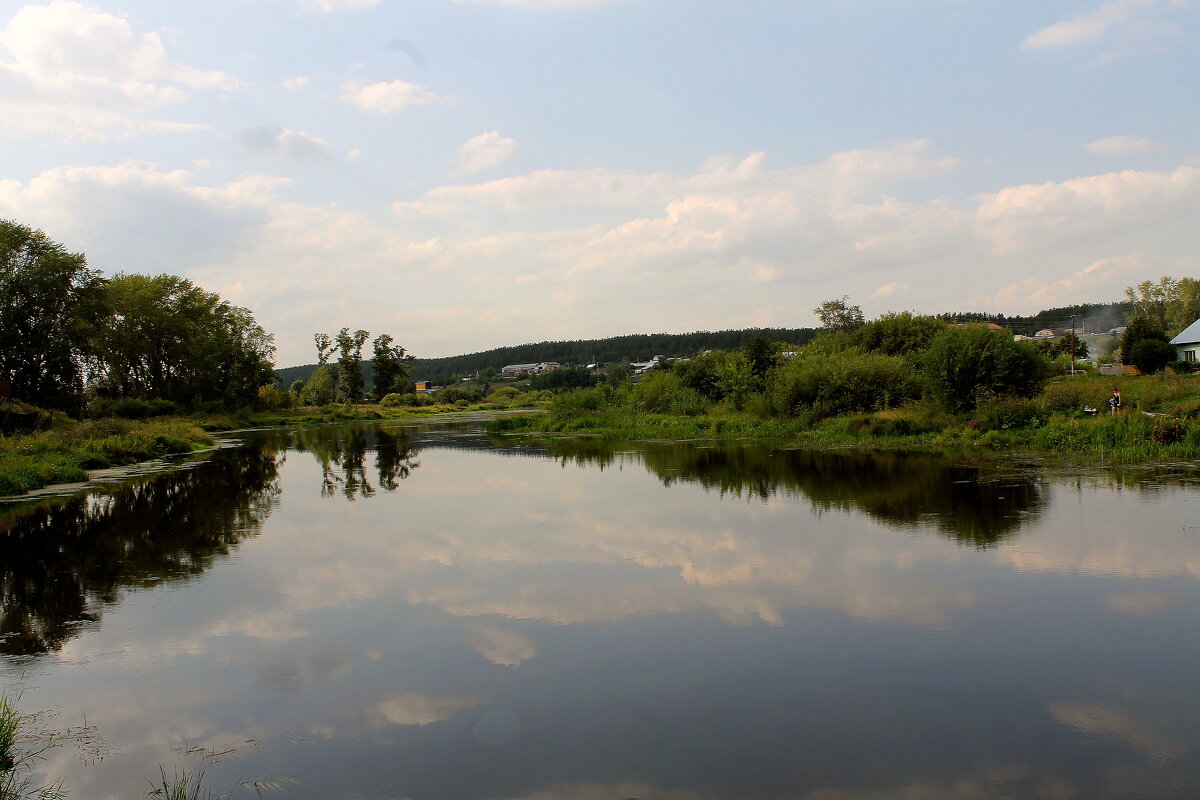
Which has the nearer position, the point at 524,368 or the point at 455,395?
the point at 455,395

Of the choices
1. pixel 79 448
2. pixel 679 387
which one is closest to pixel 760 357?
pixel 679 387

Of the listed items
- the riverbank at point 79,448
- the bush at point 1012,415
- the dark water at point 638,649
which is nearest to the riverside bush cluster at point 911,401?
A: the bush at point 1012,415

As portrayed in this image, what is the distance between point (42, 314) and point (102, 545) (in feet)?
118

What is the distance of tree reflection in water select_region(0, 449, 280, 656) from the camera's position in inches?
313

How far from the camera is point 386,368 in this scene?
3671 inches

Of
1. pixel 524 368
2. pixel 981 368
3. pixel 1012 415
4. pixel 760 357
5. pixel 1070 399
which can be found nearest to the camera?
pixel 1012 415

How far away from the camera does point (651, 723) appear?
5074 mm

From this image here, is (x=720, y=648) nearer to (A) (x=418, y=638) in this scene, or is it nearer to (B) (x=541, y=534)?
(A) (x=418, y=638)

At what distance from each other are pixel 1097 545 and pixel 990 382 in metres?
15.6

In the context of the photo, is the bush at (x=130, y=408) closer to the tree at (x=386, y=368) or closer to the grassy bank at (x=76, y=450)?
the grassy bank at (x=76, y=450)

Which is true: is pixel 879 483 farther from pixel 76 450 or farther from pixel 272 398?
pixel 272 398

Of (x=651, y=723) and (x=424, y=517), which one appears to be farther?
(x=424, y=517)

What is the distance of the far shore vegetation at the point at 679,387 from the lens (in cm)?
2134

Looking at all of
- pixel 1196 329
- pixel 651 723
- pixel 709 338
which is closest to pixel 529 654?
pixel 651 723
